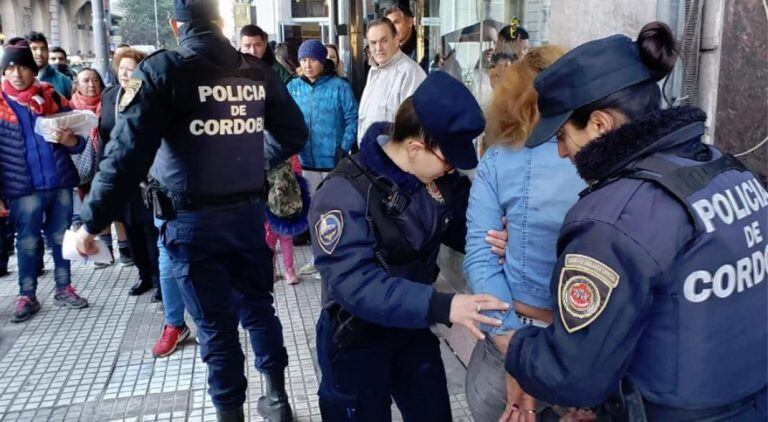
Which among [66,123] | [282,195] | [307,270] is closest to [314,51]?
[282,195]

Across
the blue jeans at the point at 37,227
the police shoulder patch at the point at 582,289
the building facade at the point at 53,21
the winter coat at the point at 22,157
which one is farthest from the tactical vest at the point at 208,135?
the building facade at the point at 53,21

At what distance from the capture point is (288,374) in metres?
3.71

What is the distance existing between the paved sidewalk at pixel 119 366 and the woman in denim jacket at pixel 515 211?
5.25ft

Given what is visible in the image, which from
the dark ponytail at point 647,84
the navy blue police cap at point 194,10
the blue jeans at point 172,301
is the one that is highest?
the navy blue police cap at point 194,10

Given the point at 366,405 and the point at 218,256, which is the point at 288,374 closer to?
the point at 218,256

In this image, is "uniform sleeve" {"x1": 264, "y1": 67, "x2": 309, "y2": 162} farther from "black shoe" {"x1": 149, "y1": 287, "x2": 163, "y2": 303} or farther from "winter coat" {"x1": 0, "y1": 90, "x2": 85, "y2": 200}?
"winter coat" {"x1": 0, "y1": 90, "x2": 85, "y2": 200}

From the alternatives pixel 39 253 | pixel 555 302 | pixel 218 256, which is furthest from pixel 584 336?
pixel 39 253

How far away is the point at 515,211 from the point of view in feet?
5.78

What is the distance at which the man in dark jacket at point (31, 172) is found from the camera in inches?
176

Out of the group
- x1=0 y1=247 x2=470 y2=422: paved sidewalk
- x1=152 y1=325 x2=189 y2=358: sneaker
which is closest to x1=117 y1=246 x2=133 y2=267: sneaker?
x1=0 y1=247 x2=470 y2=422: paved sidewalk

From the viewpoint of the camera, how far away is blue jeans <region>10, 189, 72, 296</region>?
4.64m

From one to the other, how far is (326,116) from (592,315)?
4.37 m

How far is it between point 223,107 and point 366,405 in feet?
4.70

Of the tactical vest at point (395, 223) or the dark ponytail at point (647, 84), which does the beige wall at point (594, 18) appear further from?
the tactical vest at point (395, 223)
